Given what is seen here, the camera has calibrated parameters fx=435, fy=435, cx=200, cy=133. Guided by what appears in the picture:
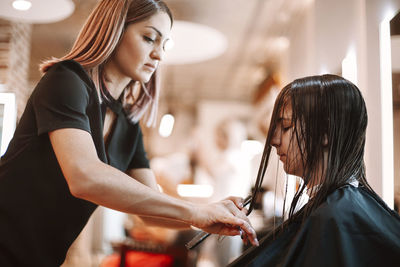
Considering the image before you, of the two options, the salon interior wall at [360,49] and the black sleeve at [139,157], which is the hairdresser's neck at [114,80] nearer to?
the black sleeve at [139,157]

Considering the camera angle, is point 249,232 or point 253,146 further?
point 253,146

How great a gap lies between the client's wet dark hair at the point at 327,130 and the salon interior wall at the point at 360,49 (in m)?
0.38

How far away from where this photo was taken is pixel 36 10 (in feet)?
5.90

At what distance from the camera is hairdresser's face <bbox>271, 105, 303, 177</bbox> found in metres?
1.43

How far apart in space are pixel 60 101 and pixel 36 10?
65 cm

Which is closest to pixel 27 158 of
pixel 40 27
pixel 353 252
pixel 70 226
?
pixel 70 226

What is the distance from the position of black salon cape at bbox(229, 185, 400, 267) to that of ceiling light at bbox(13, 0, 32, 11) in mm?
1376

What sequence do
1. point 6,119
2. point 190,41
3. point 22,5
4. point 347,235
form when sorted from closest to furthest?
1. point 347,235
2. point 6,119
3. point 22,5
4. point 190,41

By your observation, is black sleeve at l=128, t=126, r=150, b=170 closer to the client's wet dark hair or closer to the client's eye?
the client's eye

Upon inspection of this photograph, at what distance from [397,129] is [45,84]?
1.36 meters

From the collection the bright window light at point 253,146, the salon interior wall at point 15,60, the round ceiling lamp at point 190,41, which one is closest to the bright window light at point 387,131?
the round ceiling lamp at point 190,41

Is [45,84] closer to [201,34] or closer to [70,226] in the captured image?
[70,226]

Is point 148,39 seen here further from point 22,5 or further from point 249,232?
point 249,232

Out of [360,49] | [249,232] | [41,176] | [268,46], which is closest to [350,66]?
[360,49]
